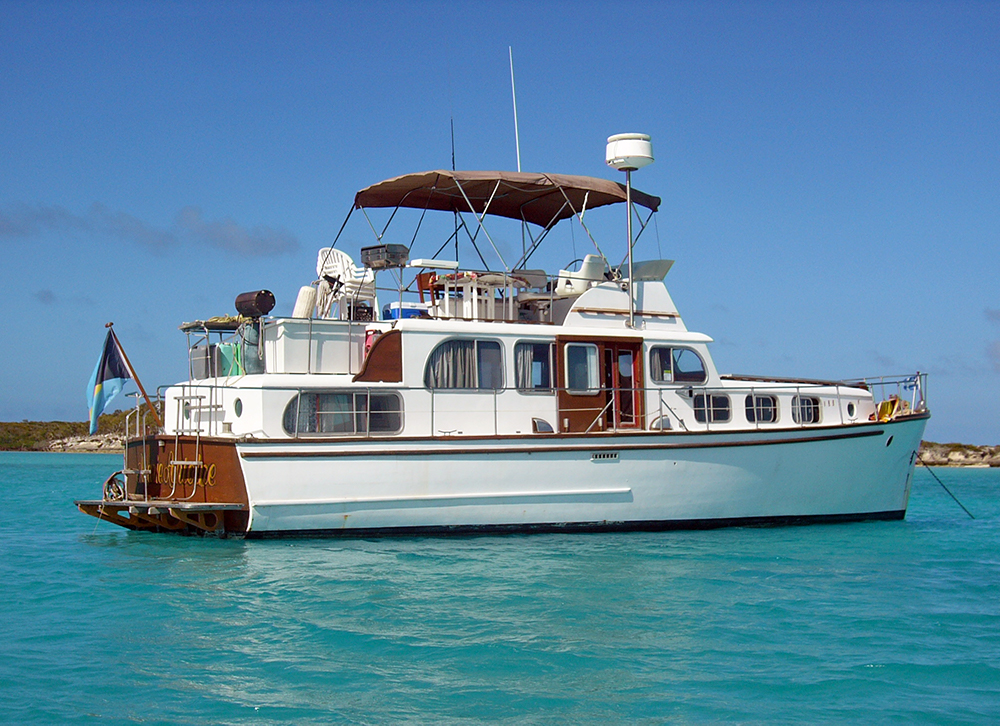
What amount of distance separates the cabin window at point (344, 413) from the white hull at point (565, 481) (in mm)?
536

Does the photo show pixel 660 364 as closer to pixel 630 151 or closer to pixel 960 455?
pixel 630 151

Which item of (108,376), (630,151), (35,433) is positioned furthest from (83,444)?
(630,151)

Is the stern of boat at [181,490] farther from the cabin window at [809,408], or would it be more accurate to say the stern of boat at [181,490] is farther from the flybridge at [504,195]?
the cabin window at [809,408]

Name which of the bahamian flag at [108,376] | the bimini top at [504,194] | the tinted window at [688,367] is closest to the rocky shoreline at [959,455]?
the bahamian flag at [108,376]

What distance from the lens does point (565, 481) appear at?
14359mm

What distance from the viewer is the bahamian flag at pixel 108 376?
1542cm

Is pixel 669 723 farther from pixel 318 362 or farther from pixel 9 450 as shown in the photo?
pixel 9 450

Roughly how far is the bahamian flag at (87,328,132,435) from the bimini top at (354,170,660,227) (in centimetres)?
457

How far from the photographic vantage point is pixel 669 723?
6867mm

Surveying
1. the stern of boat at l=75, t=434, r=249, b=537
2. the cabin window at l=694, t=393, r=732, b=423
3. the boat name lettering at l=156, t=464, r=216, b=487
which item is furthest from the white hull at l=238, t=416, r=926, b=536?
the cabin window at l=694, t=393, r=732, b=423

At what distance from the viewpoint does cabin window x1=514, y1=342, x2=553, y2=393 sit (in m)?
15.1

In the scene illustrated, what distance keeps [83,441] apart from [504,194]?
222 ft

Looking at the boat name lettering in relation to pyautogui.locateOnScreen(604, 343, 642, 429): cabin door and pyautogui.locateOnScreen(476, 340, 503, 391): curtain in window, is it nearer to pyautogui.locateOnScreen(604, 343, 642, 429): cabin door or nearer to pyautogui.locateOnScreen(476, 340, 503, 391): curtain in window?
pyautogui.locateOnScreen(476, 340, 503, 391): curtain in window

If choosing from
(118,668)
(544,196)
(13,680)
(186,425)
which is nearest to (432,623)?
(118,668)
